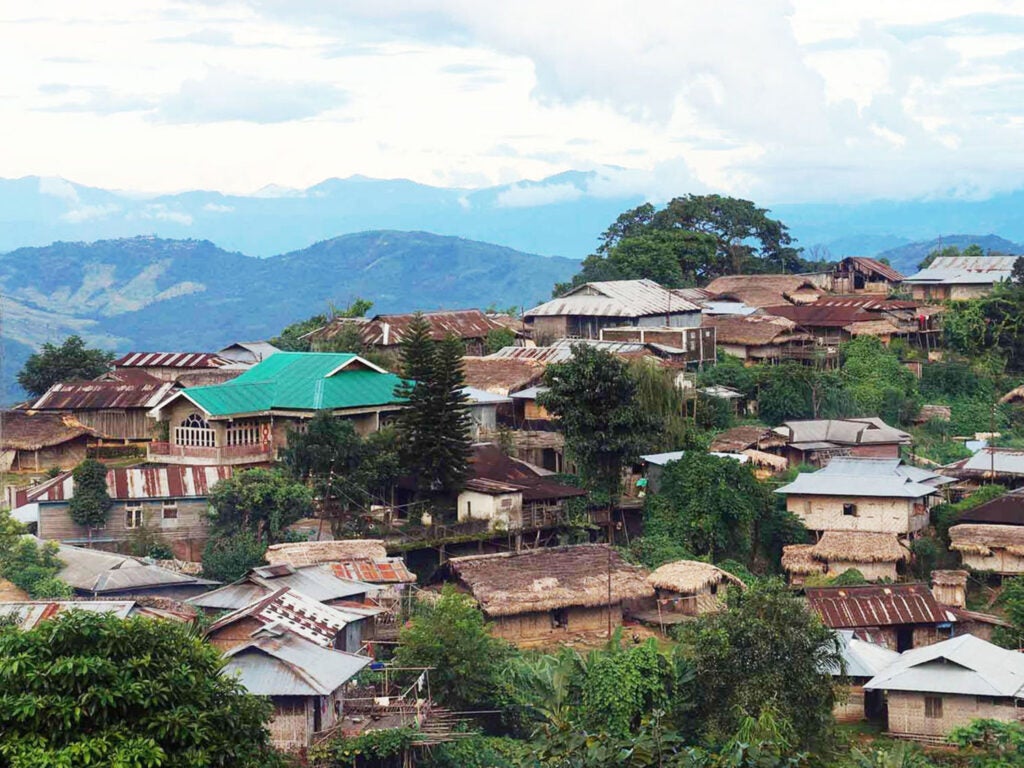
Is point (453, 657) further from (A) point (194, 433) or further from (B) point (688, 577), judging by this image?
(A) point (194, 433)

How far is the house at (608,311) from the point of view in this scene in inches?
2000

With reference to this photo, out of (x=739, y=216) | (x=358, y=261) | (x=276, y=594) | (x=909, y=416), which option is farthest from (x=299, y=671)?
(x=358, y=261)

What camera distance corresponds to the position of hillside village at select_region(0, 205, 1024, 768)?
883 inches

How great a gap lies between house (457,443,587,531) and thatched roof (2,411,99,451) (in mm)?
10115

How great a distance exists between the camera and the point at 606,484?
116 ft

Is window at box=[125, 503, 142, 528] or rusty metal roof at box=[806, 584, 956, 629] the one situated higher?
window at box=[125, 503, 142, 528]

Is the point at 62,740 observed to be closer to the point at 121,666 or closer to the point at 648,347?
the point at 121,666

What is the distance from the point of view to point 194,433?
34938 mm

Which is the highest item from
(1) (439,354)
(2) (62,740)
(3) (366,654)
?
(1) (439,354)

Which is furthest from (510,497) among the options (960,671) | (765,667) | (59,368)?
(59,368)

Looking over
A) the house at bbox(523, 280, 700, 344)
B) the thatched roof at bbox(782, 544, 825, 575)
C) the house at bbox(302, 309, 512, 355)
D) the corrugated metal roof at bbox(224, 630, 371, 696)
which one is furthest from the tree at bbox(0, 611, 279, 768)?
the house at bbox(523, 280, 700, 344)

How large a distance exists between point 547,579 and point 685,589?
2999 mm

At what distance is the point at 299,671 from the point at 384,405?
15510mm

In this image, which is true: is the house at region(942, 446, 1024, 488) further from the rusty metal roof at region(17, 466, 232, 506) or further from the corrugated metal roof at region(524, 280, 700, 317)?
the rusty metal roof at region(17, 466, 232, 506)
